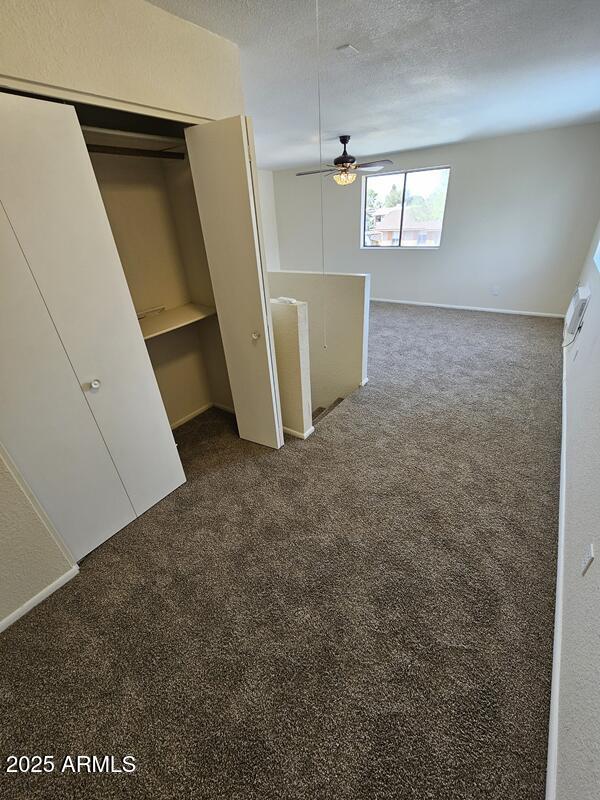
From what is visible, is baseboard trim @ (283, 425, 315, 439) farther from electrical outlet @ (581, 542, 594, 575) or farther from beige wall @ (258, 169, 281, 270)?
beige wall @ (258, 169, 281, 270)

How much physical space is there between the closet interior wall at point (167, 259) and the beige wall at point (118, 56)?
61 cm

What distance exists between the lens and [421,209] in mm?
5570

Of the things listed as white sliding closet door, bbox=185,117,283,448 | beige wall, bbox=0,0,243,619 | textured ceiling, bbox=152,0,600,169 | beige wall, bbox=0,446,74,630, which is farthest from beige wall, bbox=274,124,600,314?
beige wall, bbox=0,446,74,630

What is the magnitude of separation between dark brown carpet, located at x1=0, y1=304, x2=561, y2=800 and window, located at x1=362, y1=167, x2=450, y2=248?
14.9 ft

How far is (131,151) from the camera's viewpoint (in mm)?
1977

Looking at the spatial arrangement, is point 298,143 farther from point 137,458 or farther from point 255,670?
point 255,670

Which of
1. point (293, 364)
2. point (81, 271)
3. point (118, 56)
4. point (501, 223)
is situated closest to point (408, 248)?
point (501, 223)

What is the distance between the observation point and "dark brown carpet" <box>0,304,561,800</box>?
41.0 inches

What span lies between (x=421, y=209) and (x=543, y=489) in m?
5.25

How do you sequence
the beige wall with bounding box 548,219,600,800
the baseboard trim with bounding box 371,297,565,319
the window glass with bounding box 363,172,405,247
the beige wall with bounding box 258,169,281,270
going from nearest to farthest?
1. the beige wall with bounding box 548,219,600,800
2. the baseboard trim with bounding box 371,297,565,319
3. the window glass with bounding box 363,172,405,247
4. the beige wall with bounding box 258,169,281,270

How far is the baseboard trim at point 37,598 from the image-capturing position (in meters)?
1.47

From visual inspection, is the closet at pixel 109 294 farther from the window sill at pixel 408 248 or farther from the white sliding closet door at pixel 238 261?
the window sill at pixel 408 248

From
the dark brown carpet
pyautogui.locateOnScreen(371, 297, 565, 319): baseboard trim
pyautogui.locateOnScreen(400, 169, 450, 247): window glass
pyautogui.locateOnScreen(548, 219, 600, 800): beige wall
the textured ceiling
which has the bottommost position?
the dark brown carpet

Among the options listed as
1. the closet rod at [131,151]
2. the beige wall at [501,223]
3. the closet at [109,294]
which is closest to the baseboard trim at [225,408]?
the closet at [109,294]
